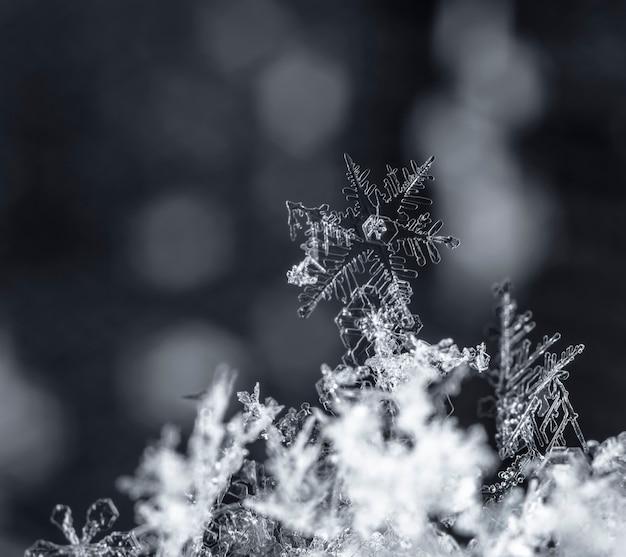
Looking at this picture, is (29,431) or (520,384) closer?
(520,384)

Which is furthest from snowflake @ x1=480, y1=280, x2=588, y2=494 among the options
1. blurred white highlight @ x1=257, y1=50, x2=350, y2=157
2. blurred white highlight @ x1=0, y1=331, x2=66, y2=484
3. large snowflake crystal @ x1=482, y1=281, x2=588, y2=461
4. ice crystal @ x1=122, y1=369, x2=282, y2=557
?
blurred white highlight @ x1=0, y1=331, x2=66, y2=484

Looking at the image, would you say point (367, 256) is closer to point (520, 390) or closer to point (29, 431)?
point (520, 390)

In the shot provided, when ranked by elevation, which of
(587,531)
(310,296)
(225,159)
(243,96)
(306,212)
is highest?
(243,96)

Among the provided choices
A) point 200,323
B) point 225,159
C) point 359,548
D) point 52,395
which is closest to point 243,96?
Result: point 225,159

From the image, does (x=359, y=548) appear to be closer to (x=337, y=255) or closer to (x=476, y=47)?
(x=337, y=255)

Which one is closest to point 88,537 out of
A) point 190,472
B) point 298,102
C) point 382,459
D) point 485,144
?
point 190,472

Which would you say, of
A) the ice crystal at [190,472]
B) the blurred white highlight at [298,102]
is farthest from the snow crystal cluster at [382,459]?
the blurred white highlight at [298,102]

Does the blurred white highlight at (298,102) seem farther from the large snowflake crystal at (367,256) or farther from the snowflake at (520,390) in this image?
the snowflake at (520,390)
